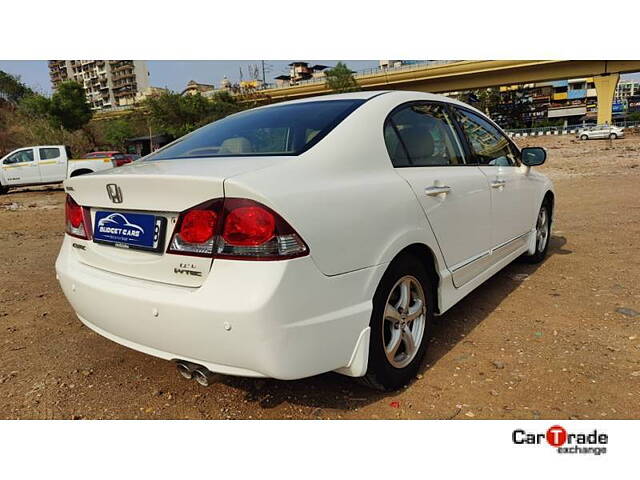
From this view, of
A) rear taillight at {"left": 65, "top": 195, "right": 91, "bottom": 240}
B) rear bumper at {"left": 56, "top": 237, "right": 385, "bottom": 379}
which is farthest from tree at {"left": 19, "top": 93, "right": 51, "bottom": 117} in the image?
rear bumper at {"left": 56, "top": 237, "right": 385, "bottom": 379}

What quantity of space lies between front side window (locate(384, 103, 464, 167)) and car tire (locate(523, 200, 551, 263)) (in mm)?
1898

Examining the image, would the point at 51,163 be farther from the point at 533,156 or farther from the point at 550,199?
the point at 533,156

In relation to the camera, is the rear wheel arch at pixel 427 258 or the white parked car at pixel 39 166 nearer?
the rear wheel arch at pixel 427 258

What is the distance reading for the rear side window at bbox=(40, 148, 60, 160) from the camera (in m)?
16.2

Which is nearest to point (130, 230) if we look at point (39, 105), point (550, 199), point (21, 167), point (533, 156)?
point (533, 156)

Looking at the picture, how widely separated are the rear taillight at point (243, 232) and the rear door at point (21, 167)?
17522mm

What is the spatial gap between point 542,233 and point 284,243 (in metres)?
3.81

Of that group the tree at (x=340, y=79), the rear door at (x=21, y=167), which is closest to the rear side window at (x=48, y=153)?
the rear door at (x=21, y=167)

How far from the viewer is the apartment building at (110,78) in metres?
101

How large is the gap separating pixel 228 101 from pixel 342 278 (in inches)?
1808

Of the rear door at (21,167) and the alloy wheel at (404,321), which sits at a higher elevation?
the rear door at (21,167)

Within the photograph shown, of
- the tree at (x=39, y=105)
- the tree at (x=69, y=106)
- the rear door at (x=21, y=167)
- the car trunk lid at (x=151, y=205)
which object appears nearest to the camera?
the car trunk lid at (x=151, y=205)

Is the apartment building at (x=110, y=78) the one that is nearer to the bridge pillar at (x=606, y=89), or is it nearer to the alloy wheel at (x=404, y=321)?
the bridge pillar at (x=606, y=89)
